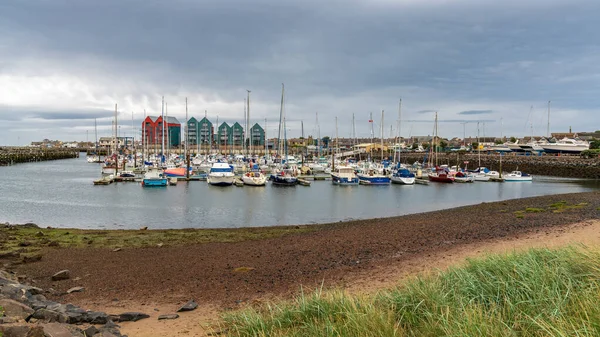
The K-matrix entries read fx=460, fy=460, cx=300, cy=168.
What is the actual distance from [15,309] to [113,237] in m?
13.0

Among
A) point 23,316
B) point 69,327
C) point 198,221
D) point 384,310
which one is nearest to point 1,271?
point 23,316

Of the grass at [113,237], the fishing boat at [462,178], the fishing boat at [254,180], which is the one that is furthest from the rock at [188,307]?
the fishing boat at [462,178]

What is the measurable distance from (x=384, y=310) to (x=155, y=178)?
2036 inches

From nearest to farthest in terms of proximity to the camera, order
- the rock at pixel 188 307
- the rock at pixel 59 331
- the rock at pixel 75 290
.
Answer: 1. the rock at pixel 59 331
2. the rock at pixel 188 307
3. the rock at pixel 75 290

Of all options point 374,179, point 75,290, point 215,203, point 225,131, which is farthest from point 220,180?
point 225,131

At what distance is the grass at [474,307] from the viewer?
5.59 m

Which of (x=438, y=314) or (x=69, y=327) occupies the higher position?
(x=438, y=314)

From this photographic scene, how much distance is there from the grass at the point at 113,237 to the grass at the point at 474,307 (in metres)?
12.2

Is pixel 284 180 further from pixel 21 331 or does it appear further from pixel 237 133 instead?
pixel 237 133

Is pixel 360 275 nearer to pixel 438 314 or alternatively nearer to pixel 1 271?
pixel 438 314

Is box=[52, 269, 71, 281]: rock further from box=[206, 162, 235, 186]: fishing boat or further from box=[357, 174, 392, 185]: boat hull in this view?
box=[357, 174, 392, 185]: boat hull

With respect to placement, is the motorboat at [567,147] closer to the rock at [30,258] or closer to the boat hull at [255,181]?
the boat hull at [255,181]

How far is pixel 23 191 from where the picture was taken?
49.2 meters

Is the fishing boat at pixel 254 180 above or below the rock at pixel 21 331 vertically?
below
